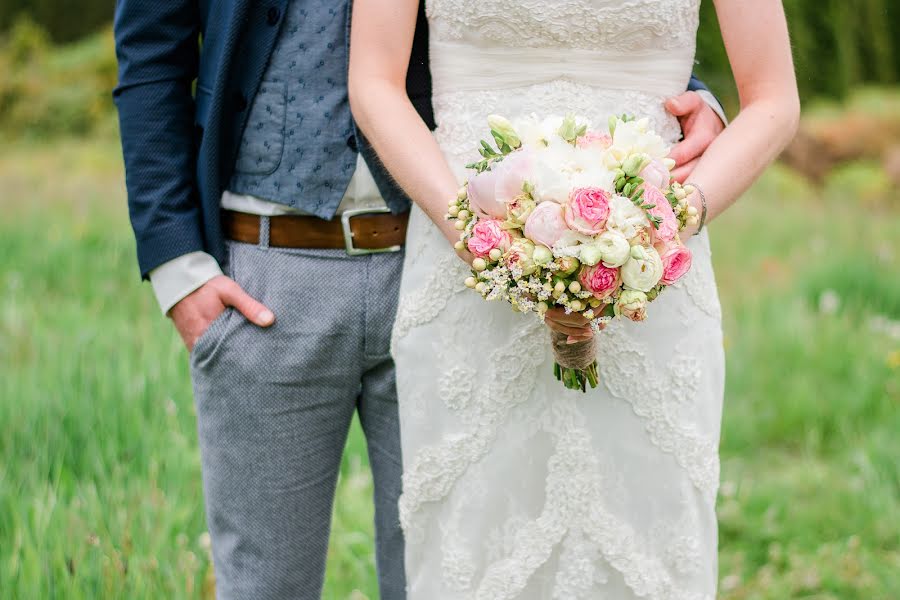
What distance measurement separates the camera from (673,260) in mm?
1543

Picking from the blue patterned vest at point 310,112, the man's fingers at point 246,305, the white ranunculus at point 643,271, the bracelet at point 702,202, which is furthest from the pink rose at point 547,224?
the man's fingers at point 246,305

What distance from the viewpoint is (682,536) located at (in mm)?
1902

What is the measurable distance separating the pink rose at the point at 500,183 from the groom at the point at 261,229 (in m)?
0.51

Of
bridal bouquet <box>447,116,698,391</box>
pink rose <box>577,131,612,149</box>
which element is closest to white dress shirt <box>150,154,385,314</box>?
bridal bouquet <box>447,116,698,391</box>

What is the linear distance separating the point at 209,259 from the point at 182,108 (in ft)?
1.08

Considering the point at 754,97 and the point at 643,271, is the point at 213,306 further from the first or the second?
the point at 754,97

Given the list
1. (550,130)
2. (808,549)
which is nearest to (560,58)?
(550,130)

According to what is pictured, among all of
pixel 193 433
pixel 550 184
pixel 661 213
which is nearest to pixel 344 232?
pixel 550 184

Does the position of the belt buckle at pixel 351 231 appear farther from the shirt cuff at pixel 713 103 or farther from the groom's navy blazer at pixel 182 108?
the shirt cuff at pixel 713 103

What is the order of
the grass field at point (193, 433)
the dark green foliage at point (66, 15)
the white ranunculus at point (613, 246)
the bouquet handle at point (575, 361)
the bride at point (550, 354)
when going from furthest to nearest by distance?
the dark green foliage at point (66, 15) → the grass field at point (193, 433) → the bride at point (550, 354) → the bouquet handle at point (575, 361) → the white ranunculus at point (613, 246)

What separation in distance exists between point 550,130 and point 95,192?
6405mm

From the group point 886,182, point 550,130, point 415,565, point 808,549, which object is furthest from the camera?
point 886,182

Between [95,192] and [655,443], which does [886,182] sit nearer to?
[95,192]

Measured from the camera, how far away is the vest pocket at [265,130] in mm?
2020
